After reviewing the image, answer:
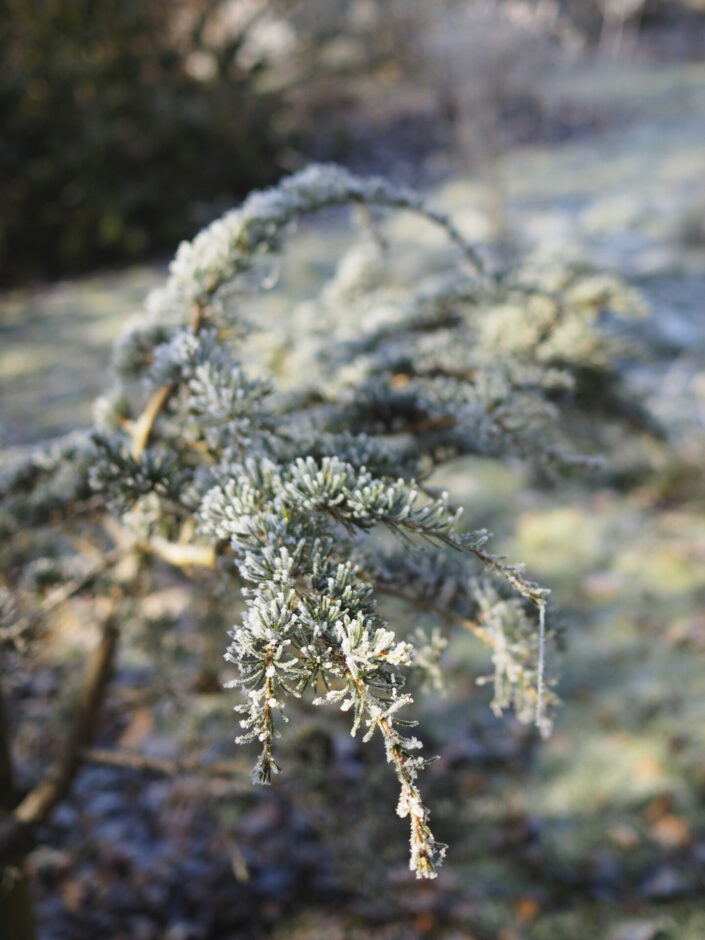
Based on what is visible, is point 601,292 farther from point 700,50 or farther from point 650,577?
point 700,50

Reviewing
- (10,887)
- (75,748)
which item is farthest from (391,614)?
(10,887)

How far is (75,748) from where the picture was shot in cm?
156

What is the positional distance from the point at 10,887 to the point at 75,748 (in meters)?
0.27

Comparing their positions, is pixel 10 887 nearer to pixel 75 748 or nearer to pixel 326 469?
pixel 75 748

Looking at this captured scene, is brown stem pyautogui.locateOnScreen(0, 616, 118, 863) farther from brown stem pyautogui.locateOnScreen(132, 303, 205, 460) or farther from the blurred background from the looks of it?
brown stem pyautogui.locateOnScreen(132, 303, 205, 460)

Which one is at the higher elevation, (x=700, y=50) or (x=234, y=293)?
(x=700, y=50)

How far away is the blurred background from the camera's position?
6.84 ft

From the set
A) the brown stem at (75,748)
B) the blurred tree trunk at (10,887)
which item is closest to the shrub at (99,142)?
the brown stem at (75,748)

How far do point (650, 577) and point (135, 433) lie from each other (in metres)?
2.82

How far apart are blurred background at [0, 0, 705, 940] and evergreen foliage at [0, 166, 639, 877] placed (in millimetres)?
434

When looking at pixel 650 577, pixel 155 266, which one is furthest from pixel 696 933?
pixel 155 266

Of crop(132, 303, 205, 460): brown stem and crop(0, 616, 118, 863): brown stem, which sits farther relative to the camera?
crop(0, 616, 118, 863): brown stem

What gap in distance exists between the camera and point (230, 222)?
3.33ft

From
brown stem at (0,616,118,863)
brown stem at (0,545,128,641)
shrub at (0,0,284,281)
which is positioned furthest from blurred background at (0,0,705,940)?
brown stem at (0,545,128,641)
